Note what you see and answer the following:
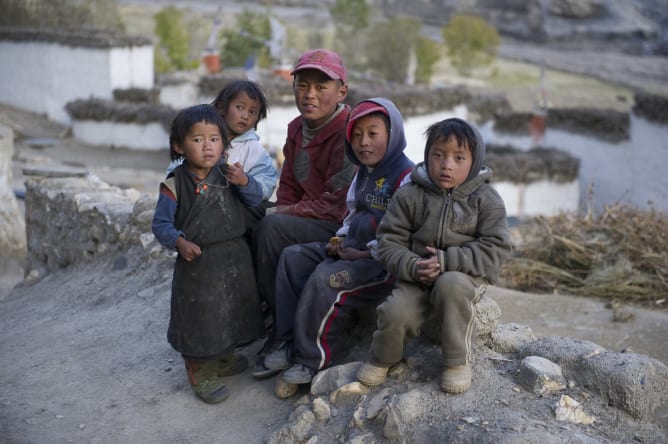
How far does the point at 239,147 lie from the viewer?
349 centimetres

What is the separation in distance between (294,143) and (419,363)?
4.03 feet

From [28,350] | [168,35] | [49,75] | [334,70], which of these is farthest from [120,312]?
[168,35]

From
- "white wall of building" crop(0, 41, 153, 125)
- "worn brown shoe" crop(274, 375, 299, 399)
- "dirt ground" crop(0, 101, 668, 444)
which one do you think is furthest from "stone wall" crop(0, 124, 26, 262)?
"white wall of building" crop(0, 41, 153, 125)

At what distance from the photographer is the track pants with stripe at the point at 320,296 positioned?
9.71ft

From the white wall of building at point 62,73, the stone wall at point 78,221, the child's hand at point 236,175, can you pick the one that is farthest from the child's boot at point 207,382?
the white wall of building at point 62,73

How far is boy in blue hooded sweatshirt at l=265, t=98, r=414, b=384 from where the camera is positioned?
2.97m

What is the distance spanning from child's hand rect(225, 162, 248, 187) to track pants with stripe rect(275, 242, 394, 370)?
1.13 ft

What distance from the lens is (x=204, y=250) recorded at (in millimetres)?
3109

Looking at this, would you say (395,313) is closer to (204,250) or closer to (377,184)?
(377,184)

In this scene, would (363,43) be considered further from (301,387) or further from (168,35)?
(301,387)

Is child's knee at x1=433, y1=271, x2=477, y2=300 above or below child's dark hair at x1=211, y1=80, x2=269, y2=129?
below

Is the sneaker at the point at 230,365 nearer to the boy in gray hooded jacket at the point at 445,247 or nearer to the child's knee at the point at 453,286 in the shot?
the boy in gray hooded jacket at the point at 445,247

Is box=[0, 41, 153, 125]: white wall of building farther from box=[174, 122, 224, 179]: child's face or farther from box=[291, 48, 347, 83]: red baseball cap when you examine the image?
box=[174, 122, 224, 179]: child's face

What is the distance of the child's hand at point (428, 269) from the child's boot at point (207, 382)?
3.41ft
